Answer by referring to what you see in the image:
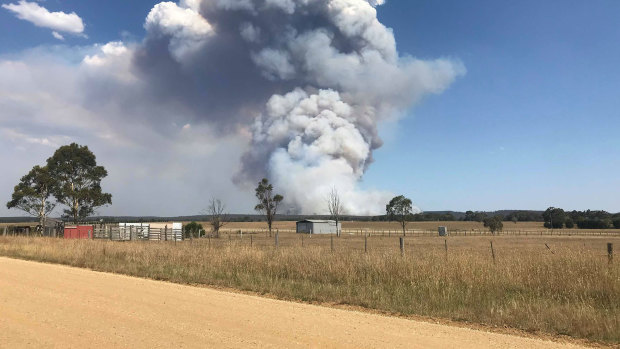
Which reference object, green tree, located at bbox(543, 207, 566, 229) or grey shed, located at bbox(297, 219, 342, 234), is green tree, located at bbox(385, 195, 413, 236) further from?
green tree, located at bbox(543, 207, 566, 229)

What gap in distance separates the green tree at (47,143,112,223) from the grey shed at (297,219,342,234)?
126ft

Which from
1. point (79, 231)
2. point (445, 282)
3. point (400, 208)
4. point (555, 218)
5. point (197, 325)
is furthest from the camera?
point (555, 218)

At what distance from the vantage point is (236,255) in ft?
51.2

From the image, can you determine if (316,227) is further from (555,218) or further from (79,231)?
(555,218)

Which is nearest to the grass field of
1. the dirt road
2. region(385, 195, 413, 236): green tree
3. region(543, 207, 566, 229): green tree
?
the dirt road

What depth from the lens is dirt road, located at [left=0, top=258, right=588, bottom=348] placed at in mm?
6047

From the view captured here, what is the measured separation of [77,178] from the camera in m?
60.0

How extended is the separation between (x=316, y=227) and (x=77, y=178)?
44.4 meters

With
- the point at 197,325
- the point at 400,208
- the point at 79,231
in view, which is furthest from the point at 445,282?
the point at 400,208

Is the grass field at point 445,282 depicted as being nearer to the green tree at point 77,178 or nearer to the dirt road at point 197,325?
the dirt road at point 197,325

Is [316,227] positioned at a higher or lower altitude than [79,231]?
lower

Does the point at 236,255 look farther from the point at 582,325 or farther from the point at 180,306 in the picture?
the point at 582,325

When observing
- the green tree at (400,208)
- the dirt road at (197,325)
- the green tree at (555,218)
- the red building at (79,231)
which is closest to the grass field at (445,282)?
the dirt road at (197,325)

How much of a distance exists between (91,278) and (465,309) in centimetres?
1030
